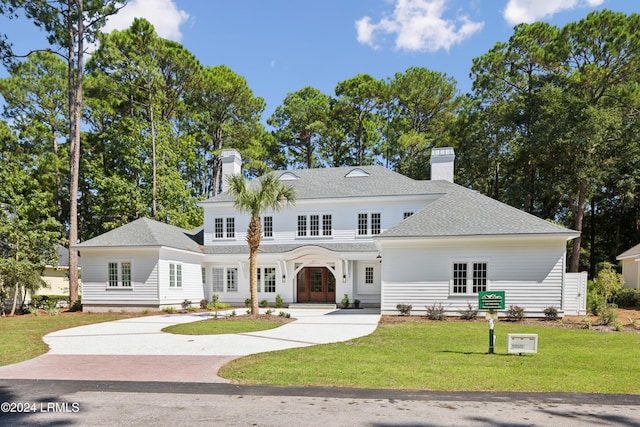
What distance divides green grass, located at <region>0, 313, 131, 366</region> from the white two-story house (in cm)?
260

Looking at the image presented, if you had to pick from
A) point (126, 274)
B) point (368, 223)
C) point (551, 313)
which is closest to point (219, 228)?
point (126, 274)

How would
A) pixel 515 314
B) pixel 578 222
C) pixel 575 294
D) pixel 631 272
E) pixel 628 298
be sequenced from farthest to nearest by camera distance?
pixel 578 222 → pixel 631 272 → pixel 628 298 → pixel 575 294 → pixel 515 314

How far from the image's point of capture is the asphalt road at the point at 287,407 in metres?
5.37

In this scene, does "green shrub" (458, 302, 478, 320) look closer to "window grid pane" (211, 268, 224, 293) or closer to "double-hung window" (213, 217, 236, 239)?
"window grid pane" (211, 268, 224, 293)

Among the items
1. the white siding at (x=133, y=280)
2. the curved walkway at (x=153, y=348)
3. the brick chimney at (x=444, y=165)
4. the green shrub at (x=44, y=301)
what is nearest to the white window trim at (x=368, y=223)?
the brick chimney at (x=444, y=165)

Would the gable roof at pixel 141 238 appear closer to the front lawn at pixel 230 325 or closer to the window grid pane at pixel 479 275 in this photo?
the front lawn at pixel 230 325

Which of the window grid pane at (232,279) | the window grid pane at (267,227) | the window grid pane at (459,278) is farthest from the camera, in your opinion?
the window grid pane at (267,227)

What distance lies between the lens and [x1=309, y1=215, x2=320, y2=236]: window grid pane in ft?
80.0

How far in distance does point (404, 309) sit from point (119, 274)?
14.4 m

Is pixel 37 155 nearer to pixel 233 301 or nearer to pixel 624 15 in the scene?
pixel 233 301

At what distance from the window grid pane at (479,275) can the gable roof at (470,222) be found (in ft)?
4.90

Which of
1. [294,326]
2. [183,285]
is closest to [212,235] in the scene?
[183,285]

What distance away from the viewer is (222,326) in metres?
14.3

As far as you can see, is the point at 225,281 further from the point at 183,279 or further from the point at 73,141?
the point at 73,141
